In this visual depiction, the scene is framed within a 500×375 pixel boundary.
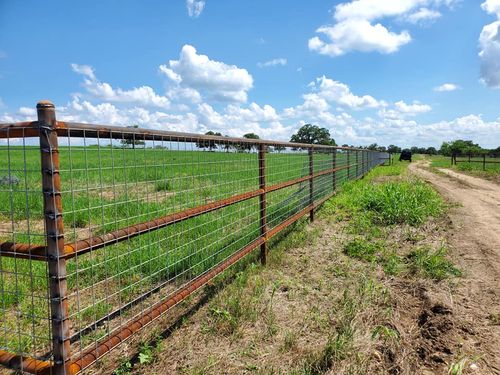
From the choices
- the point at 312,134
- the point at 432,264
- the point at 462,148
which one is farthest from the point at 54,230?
the point at 312,134

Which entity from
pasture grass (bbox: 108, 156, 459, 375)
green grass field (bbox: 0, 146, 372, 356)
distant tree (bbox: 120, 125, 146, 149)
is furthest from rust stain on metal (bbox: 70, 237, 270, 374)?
distant tree (bbox: 120, 125, 146, 149)

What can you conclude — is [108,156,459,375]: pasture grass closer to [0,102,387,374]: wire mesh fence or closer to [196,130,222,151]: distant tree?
[0,102,387,374]: wire mesh fence

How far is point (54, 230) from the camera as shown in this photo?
1897 mm

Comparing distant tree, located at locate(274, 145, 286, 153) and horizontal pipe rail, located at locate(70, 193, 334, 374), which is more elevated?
distant tree, located at locate(274, 145, 286, 153)

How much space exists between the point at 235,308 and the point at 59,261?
1.93 meters

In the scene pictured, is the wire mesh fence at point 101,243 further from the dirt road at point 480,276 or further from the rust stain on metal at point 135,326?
the dirt road at point 480,276

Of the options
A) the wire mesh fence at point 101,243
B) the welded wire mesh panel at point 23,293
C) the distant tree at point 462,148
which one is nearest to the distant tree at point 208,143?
the wire mesh fence at point 101,243

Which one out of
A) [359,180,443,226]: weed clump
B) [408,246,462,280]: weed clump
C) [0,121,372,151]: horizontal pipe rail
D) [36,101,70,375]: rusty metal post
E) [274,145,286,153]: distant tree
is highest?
[0,121,372,151]: horizontal pipe rail

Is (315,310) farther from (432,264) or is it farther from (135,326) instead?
(432,264)

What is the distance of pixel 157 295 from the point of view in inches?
152

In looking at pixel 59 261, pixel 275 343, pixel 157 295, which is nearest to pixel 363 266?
pixel 275 343

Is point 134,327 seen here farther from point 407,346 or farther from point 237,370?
point 407,346

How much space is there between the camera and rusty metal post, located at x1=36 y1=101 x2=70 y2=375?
1.87m

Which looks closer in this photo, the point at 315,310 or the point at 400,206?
the point at 315,310
